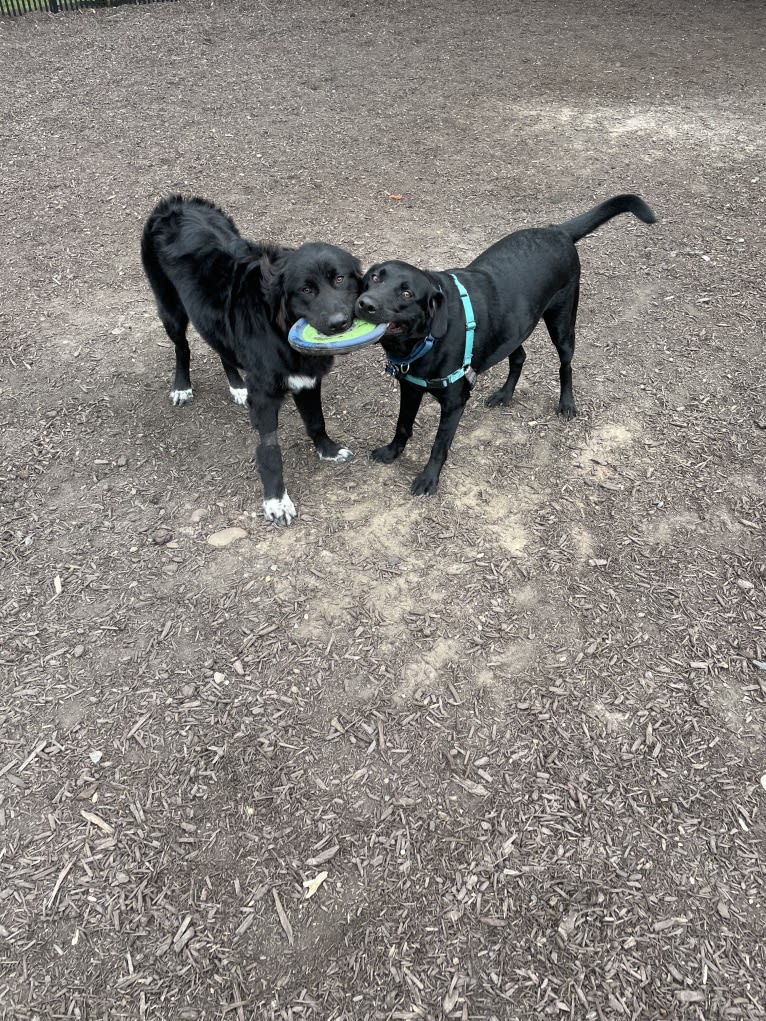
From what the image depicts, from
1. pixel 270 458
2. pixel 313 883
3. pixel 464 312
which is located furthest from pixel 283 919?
pixel 464 312

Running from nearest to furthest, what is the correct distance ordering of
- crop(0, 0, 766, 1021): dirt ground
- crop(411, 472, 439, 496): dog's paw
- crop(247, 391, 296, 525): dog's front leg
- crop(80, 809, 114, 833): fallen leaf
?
crop(0, 0, 766, 1021): dirt ground, crop(80, 809, 114, 833): fallen leaf, crop(247, 391, 296, 525): dog's front leg, crop(411, 472, 439, 496): dog's paw

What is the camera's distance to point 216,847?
251cm

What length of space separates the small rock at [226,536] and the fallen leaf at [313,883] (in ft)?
5.99

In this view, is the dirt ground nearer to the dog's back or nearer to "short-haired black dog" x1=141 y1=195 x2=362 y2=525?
Answer: "short-haired black dog" x1=141 y1=195 x2=362 y2=525

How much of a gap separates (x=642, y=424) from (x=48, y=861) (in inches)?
159

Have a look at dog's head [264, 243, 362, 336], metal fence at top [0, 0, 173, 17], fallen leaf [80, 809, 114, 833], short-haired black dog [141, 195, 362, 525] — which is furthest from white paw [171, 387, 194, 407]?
metal fence at top [0, 0, 173, 17]

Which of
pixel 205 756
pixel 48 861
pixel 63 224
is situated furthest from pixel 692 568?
pixel 63 224

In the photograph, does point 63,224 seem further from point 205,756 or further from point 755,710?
point 755,710

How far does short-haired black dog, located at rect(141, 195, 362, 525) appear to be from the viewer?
10.4 feet

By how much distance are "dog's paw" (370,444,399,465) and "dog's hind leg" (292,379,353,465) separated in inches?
6.6

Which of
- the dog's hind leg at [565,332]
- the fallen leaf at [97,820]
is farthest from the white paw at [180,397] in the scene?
the fallen leaf at [97,820]

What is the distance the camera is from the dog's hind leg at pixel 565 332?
13.4ft

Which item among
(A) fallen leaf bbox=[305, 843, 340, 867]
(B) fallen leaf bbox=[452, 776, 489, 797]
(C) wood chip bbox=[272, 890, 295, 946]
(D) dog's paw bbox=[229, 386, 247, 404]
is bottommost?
(C) wood chip bbox=[272, 890, 295, 946]

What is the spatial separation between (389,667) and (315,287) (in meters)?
1.85
